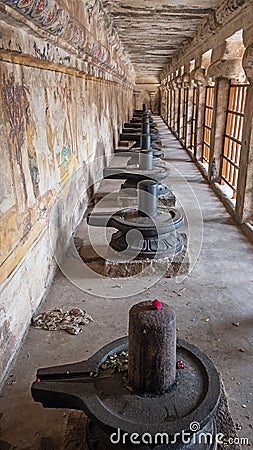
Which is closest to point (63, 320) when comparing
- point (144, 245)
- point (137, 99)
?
point (144, 245)

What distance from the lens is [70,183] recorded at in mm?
5230

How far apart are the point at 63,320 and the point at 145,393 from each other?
1.75 metres

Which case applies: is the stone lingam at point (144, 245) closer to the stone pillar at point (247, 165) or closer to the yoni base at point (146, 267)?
the yoni base at point (146, 267)

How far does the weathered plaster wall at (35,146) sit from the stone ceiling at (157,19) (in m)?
0.95

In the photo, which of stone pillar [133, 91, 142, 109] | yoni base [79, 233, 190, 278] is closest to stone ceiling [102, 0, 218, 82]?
yoni base [79, 233, 190, 278]

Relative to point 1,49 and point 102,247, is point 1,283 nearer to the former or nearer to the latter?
point 1,49

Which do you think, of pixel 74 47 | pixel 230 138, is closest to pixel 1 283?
pixel 74 47

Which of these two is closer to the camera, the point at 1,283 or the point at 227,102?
the point at 1,283

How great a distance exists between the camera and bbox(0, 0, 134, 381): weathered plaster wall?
269 cm

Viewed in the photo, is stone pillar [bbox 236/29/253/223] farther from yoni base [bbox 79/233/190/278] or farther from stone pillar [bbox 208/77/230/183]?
stone pillar [bbox 208/77/230/183]

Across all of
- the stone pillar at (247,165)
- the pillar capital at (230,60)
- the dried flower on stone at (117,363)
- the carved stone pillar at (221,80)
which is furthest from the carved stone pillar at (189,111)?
the dried flower on stone at (117,363)

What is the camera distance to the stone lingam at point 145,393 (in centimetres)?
151

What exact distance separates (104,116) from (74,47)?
15.8ft

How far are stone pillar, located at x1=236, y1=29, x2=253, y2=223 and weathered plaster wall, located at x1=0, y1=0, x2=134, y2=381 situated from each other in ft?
6.81
